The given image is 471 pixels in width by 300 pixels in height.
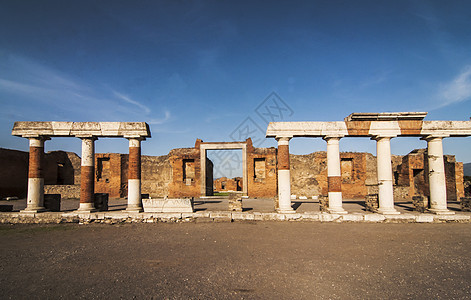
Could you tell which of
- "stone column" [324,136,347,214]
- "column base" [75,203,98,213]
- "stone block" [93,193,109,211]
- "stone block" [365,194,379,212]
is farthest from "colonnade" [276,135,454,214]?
"stone block" [93,193,109,211]

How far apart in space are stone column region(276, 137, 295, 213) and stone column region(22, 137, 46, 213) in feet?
33.5

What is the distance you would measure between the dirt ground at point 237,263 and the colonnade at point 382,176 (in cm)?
174

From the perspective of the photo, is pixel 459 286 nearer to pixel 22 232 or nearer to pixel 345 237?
pixel 345 237

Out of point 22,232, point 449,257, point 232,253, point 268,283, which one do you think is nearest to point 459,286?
point 449,257

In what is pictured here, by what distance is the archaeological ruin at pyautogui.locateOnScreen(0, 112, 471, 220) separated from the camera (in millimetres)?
10844

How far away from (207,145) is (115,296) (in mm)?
17383

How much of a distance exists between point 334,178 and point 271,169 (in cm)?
1046

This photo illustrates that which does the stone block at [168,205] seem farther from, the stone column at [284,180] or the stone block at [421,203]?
the stone block at [421,203]

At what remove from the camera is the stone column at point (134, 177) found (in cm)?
1099

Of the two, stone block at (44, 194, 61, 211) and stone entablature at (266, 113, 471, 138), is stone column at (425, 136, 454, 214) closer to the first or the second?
stone entablature at (266, 113, 471, 138)

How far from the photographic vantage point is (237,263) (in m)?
5.53

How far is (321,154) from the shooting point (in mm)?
22234

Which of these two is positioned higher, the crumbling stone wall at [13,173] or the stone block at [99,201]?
the crumbling stone wall at [13,173]

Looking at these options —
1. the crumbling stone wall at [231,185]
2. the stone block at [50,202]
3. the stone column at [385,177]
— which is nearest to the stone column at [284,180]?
the stone column at [385,177]
